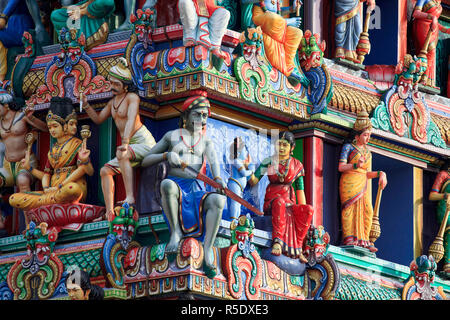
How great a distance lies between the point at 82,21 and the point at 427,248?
6978 mm

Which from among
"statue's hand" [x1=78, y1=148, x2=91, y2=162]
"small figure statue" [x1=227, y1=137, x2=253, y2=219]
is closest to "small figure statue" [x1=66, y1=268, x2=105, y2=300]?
"statue's hand" [x1=78, y1=148, x2=91, y2=162]

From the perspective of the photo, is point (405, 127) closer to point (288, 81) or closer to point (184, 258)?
point (288, 81)

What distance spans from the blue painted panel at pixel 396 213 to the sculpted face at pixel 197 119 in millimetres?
4651

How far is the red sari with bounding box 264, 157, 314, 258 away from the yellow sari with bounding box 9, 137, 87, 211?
2835 millimetres

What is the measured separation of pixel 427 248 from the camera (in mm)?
35531

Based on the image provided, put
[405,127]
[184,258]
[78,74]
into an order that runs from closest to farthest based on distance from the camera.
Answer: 1. [184,258]
2. [78,74]
3. [405,127]

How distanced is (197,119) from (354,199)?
3733mm

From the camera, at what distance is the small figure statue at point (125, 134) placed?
104 feet

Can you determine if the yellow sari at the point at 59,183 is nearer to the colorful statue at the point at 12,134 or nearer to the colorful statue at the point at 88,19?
the colorful statue at the point at 12,134

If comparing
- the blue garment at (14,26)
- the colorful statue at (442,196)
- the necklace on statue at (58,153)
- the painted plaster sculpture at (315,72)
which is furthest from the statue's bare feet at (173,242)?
the colorful statue at (442,196)

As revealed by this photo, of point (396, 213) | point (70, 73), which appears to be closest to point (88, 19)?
point (70, 73)

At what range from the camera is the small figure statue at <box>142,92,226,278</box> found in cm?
3067

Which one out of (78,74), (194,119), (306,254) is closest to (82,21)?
(78,74)

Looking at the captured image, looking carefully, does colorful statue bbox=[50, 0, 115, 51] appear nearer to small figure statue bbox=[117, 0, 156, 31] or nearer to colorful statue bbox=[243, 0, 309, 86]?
small figure statue bbox=[117, 0, 156, 31]
